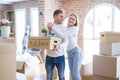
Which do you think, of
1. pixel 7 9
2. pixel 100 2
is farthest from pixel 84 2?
pixel 7 9

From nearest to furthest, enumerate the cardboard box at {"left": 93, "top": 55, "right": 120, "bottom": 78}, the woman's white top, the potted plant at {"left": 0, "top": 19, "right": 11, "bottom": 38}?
the potted plant at {"left": 0, "top": 19, "right": 11, "bottom": 38}, the woman's white top, the cardboard box at {"left": 93, "top": 55, "right": 120, "bottom": 78}

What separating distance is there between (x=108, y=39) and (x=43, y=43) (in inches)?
50.9

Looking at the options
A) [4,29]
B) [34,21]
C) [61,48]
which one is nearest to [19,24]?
[34,21]

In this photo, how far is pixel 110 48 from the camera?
2.83 meters

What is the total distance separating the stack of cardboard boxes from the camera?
274 centimetres

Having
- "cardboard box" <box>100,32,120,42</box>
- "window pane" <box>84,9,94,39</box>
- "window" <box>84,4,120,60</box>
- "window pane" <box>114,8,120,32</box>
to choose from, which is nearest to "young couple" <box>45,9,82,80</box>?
"cardboard box" <box>100,32,120,42</box>

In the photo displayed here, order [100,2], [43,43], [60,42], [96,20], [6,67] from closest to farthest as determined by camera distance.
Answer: [6,67], [43,43], [60,42], [100,2], [96,20]

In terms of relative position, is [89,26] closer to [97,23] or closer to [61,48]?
[97,23]

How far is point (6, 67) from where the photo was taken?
932mm

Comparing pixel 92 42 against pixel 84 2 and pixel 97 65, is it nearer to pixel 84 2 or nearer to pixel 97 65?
pixel 84 2

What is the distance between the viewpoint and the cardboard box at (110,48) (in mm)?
2836

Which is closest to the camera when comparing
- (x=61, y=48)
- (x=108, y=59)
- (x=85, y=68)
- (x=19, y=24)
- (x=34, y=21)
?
(x=61, y=48)

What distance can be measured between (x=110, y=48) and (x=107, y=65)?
0.25 metres

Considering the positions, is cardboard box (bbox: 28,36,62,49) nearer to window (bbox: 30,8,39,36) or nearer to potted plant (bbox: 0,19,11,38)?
→ potted plant (bbox: 0,19,11,38)
